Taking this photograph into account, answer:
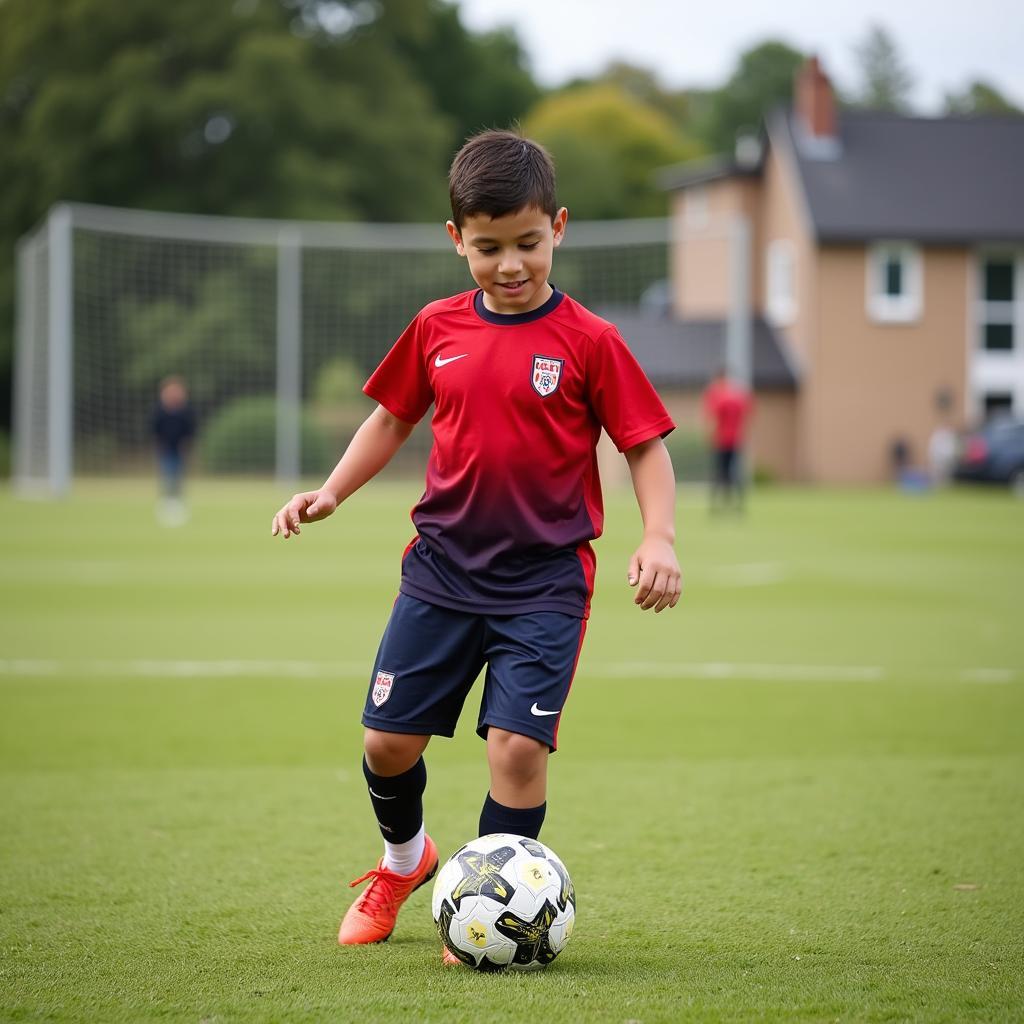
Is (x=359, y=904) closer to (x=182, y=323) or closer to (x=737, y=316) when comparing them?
(x=737, y=316)

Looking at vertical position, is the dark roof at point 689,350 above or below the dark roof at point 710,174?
below

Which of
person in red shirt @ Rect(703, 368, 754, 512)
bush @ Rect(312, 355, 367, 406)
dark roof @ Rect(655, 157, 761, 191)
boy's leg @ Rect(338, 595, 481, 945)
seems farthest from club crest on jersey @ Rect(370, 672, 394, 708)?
dark roof @ Rect(655, 157, 761, 191)

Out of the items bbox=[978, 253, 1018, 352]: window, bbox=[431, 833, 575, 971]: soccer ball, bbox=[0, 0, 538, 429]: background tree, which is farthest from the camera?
bbox=[0, 0, 538, 429]: background tree

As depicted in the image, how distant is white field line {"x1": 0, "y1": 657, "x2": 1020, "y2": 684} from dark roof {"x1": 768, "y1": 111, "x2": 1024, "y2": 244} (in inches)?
1344

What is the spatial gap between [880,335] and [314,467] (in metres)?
18.2

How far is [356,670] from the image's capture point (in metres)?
9.30

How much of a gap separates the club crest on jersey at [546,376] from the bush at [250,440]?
90.7 feet

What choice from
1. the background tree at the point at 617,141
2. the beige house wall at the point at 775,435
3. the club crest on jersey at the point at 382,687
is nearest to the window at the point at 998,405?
the beige house wall at the point at 775,435

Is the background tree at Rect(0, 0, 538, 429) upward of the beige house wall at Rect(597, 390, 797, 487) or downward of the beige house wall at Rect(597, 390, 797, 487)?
upward

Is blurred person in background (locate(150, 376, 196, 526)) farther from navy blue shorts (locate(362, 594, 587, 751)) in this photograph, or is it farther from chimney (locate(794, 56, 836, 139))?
chimney (locate(794, 56, 836, 139))

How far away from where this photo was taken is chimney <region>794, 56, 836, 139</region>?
43.3 meters

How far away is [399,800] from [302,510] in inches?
31.0

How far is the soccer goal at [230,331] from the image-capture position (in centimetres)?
3094

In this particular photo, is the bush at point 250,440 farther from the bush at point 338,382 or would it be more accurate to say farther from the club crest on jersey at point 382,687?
the club crest on jersey at point 382,687
